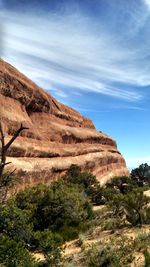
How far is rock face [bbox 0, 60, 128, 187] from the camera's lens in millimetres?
53719

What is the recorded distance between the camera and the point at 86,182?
2138 inches

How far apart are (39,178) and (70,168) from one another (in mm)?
7255

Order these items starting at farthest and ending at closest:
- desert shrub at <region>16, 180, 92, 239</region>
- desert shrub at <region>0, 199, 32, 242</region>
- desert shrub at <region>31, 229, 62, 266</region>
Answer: desert shrub at <region>16, 180, 92, 239</region>
desert shrub at <region>0, 199, 32, 242</region>
desert shrub at <region>31, 229, 62, 266</region>

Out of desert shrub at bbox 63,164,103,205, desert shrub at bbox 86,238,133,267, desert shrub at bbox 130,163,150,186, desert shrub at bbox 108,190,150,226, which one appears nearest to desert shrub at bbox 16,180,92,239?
desert shrub at bbox 108,190,150,226

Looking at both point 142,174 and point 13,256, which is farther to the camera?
point 142,174

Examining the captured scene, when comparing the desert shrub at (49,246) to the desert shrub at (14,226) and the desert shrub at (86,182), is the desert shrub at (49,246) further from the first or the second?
the desert shrub at (86,182)

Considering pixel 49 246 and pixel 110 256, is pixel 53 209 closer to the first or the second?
pixel 49 246

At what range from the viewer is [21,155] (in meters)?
53.2

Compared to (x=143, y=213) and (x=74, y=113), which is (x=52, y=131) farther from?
(x=143, y=213)

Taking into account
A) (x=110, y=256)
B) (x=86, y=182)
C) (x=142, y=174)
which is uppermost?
(x=142, y=174)

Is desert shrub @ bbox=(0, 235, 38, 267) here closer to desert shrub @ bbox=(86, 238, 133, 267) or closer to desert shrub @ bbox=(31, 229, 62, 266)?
desert shrub @ bbox=(86, 238, 133, 267)

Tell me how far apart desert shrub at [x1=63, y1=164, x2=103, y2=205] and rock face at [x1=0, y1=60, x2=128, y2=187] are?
7.39ft

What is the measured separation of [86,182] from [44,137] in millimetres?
12879

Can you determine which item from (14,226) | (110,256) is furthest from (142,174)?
(110,256)
